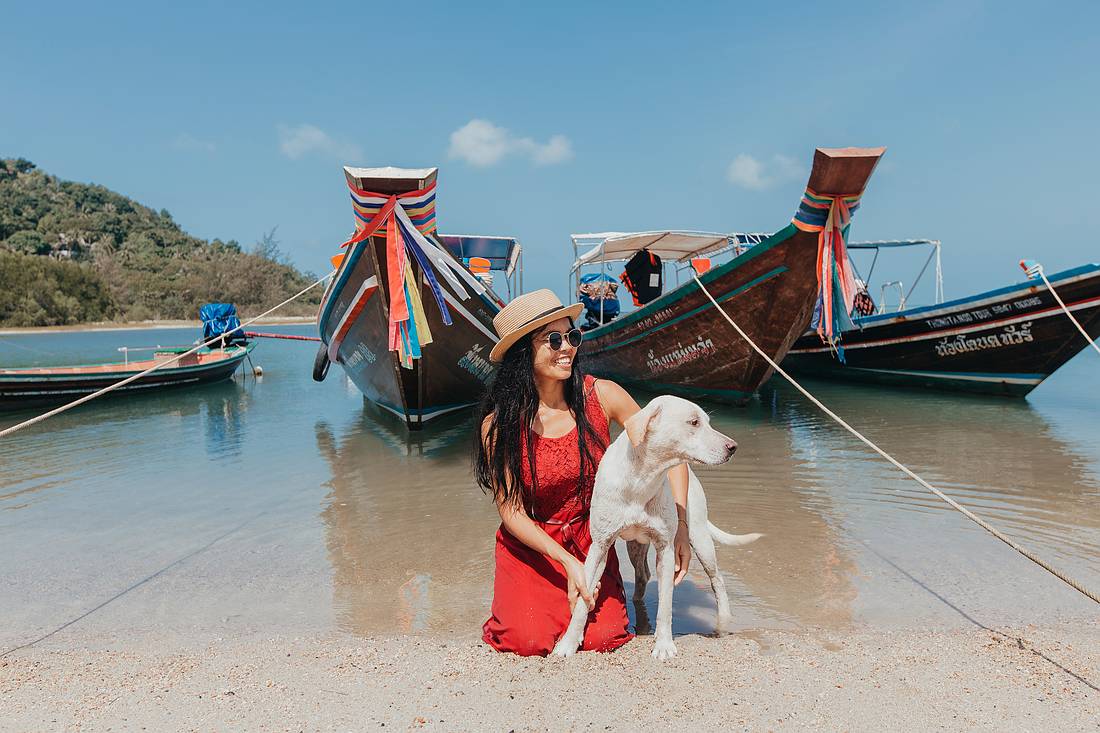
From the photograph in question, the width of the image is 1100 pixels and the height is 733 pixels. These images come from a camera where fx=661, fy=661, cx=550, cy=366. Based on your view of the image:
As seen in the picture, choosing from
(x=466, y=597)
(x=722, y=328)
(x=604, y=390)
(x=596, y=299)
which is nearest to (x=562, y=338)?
(x=604, y=390)

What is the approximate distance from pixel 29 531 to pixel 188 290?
197ft

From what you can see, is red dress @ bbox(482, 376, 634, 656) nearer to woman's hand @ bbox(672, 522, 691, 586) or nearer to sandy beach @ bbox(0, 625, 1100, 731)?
sandy beach @ bbox(0, 625, 1100, 731)

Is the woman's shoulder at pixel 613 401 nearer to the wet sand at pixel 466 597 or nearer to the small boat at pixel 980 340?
the wet sand at pixel 466 597

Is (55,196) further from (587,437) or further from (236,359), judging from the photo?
(587,437)

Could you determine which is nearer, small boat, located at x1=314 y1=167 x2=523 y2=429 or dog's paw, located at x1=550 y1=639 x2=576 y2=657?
dog's paw, located at x1=550 y1=639 x2=576 y2=657

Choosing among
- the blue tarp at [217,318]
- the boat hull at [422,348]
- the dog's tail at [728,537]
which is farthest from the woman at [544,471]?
the blue tarp at [217,318]

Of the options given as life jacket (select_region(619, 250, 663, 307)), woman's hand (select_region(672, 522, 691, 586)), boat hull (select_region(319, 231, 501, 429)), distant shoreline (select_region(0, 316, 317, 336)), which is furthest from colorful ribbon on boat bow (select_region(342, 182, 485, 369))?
distant shoreline (select_region(0, 316, 317, 336))

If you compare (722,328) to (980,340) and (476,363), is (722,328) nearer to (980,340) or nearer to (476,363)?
(476,363)

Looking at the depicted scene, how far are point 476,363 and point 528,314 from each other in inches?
259

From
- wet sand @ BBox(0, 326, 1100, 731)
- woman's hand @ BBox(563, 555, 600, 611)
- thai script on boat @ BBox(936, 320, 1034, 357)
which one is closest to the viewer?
wet sand @ BBox(0, 326, 1100, 731)

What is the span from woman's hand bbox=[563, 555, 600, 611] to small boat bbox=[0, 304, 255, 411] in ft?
22.9

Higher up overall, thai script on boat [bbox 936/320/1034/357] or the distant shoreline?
thai script on boat [bbox 936/320/1034/357]

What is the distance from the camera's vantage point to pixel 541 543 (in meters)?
2.56

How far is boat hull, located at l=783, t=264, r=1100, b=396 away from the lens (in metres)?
9.77
